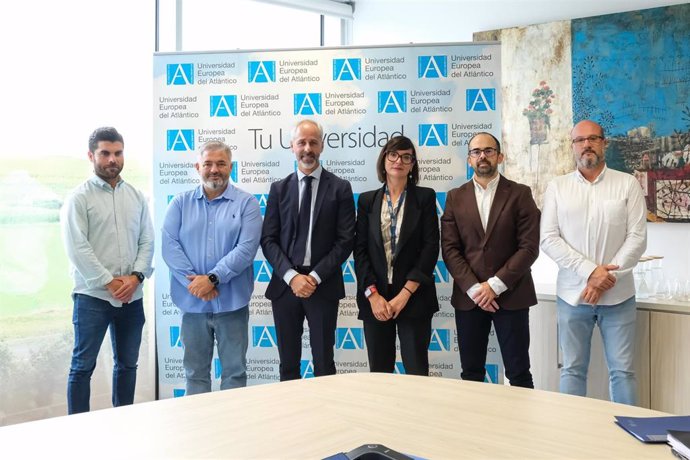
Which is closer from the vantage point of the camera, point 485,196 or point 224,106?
point 485,196

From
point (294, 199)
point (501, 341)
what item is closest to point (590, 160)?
point (501, 341)

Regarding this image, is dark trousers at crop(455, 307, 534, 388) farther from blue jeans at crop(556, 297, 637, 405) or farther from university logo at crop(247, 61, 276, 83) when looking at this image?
university logo at crop(247, 61, 276, 83)

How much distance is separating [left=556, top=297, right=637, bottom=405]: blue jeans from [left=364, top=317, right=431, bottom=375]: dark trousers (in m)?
0.80

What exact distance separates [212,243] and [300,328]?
736mm

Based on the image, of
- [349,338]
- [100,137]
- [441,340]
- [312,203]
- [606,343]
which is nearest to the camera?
[606,343]

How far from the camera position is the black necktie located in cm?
380

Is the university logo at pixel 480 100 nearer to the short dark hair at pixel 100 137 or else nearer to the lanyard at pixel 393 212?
the lanyard at pixel 393 212

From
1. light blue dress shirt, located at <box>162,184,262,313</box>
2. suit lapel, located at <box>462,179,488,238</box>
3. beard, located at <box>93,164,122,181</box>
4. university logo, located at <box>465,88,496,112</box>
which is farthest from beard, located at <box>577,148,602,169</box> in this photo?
beard, located at <box>93,164,122,181</box>

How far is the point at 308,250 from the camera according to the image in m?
3.82

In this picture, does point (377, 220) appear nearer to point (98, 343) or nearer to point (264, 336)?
point (264, 336)

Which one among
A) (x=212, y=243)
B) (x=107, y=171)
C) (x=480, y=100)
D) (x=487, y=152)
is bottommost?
(x=212, y=243)

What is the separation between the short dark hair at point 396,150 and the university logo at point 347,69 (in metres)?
0.82

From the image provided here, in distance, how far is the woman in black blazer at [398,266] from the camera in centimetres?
371

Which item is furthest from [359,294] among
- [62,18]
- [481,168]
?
[62,18]
